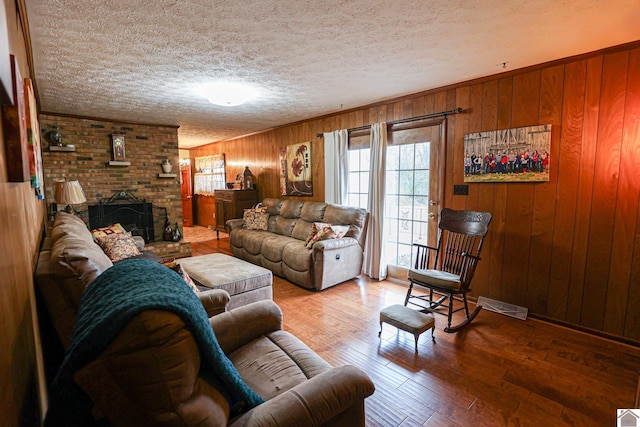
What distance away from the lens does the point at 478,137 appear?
126 inches

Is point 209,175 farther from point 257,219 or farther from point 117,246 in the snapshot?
point 117,246

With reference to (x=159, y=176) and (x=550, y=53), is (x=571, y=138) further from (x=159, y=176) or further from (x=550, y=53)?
(x=159, y=176)

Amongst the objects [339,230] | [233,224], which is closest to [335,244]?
[339,230]

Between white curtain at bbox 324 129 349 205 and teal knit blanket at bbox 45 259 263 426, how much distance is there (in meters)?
3.69

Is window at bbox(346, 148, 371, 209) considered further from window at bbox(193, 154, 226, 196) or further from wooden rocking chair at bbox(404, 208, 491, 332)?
window at bbox(193, 154, 226, 196)

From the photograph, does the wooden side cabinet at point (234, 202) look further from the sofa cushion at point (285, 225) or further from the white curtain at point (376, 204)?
the white curtain at point (376, 204)

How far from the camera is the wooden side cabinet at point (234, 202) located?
646cm

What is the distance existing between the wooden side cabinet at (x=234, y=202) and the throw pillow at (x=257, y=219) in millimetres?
994

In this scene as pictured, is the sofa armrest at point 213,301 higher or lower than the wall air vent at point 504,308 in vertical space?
higher

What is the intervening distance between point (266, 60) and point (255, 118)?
255cm

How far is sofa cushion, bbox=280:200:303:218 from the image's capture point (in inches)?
200

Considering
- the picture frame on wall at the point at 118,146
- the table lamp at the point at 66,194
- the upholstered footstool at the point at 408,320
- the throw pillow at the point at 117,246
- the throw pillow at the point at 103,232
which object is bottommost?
the upholstered footstool at the point at 408,320

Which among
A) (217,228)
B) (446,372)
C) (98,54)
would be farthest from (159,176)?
(446,372)

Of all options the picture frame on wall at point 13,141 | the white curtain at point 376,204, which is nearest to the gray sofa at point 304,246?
the white curtain at point 376,204
